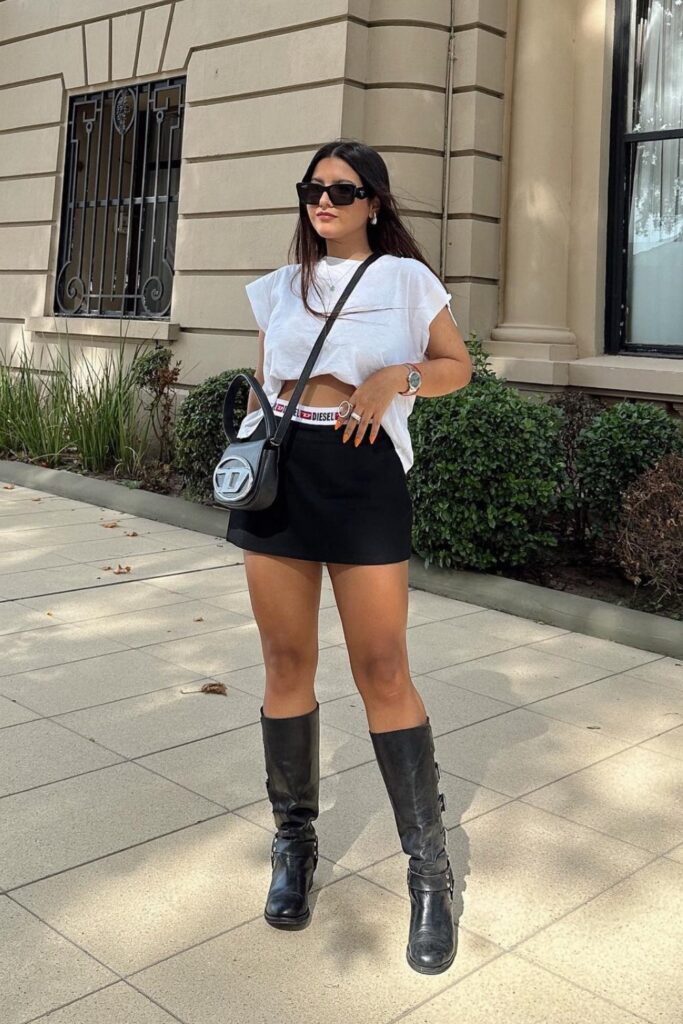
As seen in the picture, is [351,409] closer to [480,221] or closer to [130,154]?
[480,221]

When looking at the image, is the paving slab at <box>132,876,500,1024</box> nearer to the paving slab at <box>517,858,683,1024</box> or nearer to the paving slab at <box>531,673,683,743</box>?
the paving slab at <box>517,858,683,1024</box>

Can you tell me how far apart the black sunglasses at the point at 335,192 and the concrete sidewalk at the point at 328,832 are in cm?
190

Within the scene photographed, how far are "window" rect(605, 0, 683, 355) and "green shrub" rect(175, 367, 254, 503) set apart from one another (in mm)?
3050

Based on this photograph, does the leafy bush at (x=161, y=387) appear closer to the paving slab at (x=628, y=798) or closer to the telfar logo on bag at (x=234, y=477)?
the paving slab at (x=628, y=798)

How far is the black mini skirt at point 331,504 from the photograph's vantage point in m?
2.85

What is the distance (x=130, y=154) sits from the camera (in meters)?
11.9

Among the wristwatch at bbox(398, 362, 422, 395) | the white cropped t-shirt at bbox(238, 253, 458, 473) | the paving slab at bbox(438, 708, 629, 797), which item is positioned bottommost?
the paving slab at bbox(438, 708, 629, 797)

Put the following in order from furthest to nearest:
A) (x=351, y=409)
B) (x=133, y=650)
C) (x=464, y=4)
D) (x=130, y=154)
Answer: (x=130, y=154) < (x=464, y=4) < (x=133, y=650) < (x=351, y=409)

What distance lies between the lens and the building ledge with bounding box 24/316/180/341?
10.7m

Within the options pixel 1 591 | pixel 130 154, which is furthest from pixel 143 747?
pixel 130 154

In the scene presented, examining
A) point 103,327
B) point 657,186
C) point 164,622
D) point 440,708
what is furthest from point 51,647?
point 103,327

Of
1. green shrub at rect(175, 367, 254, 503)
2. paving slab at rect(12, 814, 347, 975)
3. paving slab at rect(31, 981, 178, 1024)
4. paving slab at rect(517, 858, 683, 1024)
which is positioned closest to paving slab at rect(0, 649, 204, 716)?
paving slab at rect(12, 814, 347, 975)

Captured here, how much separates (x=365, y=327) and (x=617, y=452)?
4.45 metres

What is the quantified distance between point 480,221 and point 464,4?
1.70m
